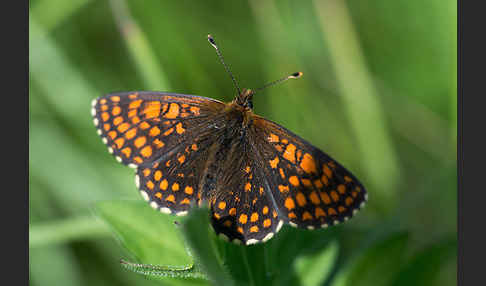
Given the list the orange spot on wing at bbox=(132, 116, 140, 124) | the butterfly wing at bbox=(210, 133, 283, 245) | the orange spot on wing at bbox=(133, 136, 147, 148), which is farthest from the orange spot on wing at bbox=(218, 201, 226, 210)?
the orange spot on wing at bbox=(132, 116, 140, 124)

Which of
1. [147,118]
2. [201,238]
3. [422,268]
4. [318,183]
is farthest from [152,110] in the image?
[422,268]

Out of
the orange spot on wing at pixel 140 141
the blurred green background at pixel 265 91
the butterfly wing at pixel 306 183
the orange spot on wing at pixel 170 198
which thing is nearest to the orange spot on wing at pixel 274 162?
the butterfly wing at pixel 306 183

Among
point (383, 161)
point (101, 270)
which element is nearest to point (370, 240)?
point (383, 161)

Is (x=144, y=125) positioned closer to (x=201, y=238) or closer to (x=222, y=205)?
(x=222, y=205)

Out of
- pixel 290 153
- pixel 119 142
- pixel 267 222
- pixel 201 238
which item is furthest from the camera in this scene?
pixel 119 142

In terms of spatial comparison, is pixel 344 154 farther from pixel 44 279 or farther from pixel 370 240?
pixel 44 279

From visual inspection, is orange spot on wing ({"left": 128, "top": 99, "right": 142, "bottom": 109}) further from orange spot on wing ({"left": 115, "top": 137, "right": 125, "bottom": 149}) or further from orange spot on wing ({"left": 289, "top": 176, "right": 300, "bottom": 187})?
orange spot on wing ({"left": 289, "top": 176, "right": 300, "bottom": 187})
